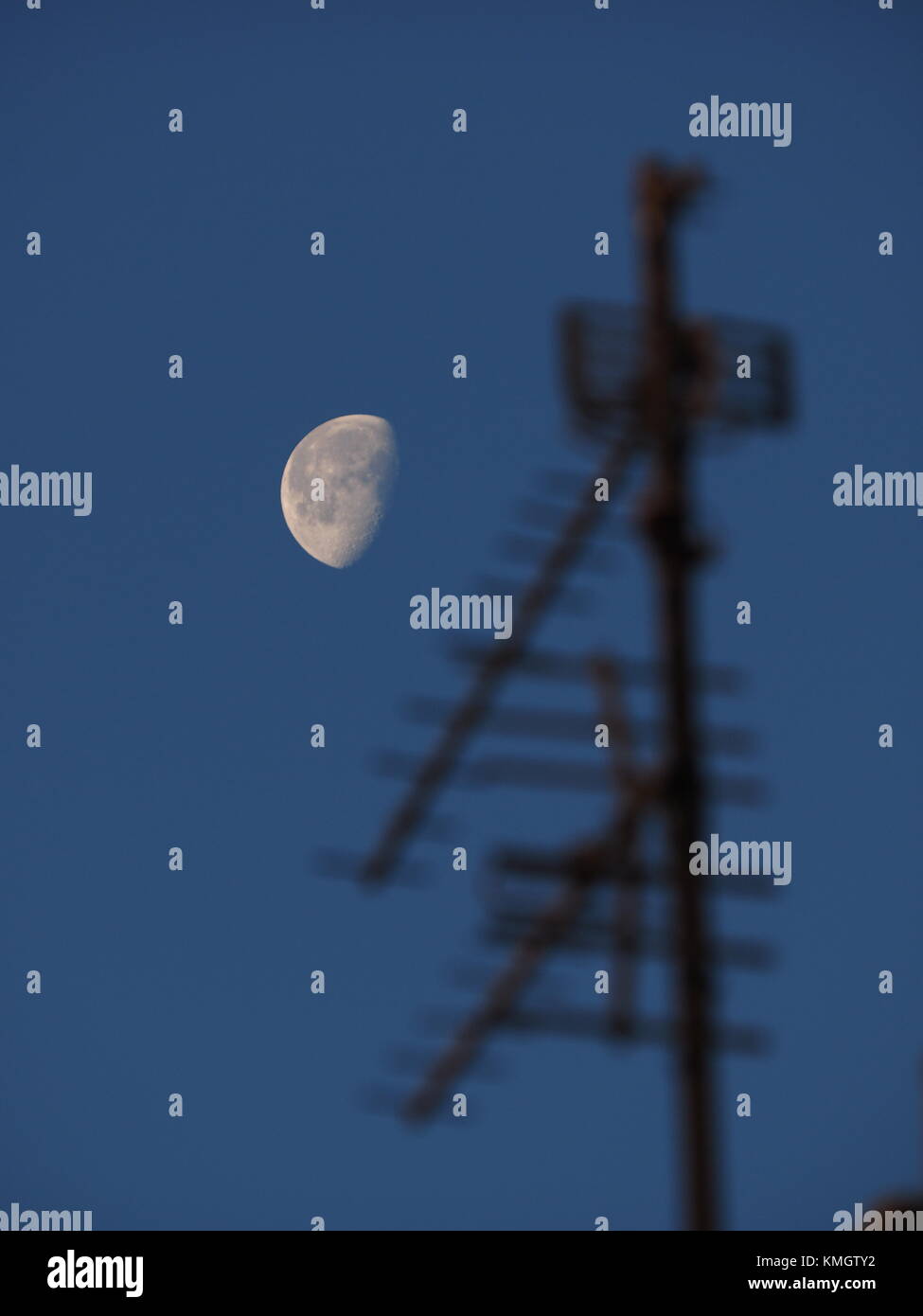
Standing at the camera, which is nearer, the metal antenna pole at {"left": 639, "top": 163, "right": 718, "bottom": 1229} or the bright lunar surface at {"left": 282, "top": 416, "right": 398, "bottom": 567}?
the metal antenna pole at {"left": 639, "top": 163, "right": 718, "bottom": 1229}

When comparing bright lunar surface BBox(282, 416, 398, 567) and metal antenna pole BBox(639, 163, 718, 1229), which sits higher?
bright lunar surface BBox(282, 416, 398, 567)

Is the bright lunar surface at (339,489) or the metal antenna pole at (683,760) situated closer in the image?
the metal antenna pole at (683,760)

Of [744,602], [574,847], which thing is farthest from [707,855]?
[744,602]

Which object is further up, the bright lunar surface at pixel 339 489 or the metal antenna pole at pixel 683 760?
the bright lunar surface at pixel 339 489

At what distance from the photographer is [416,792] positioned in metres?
7.39

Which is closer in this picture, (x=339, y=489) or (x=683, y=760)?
(x=683, y=760)

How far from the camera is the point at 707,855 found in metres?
5.66
